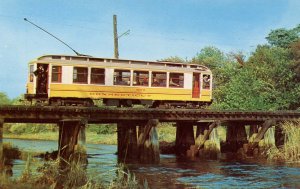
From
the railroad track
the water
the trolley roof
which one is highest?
the trolley roof

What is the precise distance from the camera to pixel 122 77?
91.7 ft

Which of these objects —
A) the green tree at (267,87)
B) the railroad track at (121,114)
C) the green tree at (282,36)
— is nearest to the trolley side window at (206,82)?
the railroad track at (121,114)

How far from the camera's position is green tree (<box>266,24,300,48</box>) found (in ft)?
278

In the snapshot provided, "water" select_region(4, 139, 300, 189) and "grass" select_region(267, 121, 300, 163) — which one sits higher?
"grass" select_region(267, 121, 300, 163)

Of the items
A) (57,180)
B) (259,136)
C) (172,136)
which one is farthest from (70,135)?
(172,136)

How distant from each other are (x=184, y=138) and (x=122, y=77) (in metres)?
7.74

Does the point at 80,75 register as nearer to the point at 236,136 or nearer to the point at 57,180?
the point at 57,180

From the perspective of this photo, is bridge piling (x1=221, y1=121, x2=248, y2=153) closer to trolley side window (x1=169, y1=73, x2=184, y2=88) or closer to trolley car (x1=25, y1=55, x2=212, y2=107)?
trolley car (x1=25, y1=55, x2=212, y2=107)

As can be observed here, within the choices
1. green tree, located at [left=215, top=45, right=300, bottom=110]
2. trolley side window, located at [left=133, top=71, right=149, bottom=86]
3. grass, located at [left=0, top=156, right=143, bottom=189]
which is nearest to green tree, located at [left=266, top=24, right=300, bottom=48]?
green tree, located at [left=215, top=45, right=300, bottom=110]

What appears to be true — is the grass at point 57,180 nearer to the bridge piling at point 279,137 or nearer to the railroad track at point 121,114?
the railroad track at point 121,114

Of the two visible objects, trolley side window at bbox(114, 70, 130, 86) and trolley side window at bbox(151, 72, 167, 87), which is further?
trolley side window at bbox(151, 72, 167, 87)

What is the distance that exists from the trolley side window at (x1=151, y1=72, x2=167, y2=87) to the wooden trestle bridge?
2.33 metres

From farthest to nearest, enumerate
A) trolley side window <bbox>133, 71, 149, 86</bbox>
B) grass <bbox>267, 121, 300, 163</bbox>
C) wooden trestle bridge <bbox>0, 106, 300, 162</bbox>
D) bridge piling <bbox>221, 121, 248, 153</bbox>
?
bridge piling <bbox>221, 121, 248, 153</bbox>, trolley side window <bbox>133, 71, 149, 86</bbox>, grass <bbox>267, 121, 300, 163</bbox>, wooden trestle bridge <bbox>0, 106, 300, 162</bbox>

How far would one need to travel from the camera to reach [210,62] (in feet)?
267
